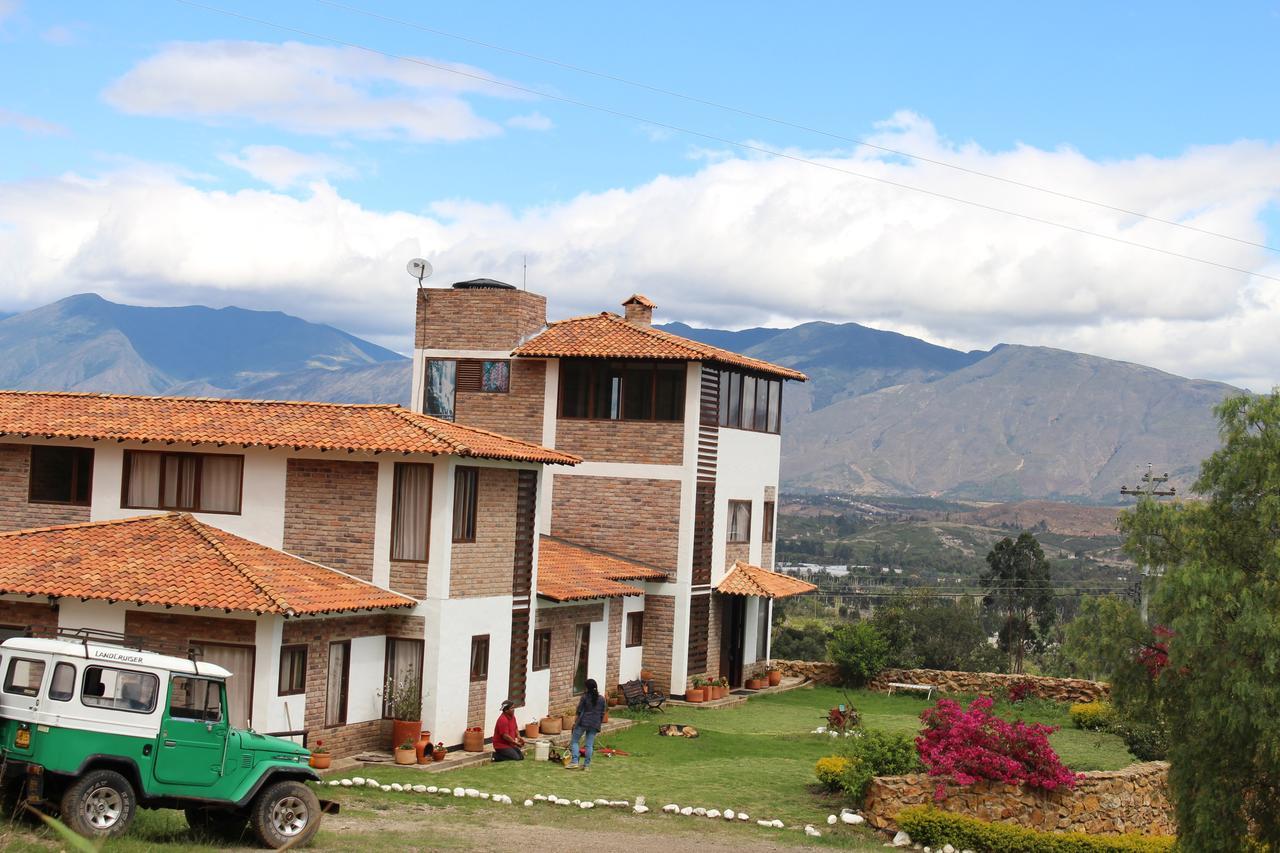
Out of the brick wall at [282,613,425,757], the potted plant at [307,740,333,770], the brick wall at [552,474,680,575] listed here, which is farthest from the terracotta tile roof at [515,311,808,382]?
the potted plant at [307,740,333,770]

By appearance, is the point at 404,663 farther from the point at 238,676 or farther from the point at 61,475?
the point at 61,475

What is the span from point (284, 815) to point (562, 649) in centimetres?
1452

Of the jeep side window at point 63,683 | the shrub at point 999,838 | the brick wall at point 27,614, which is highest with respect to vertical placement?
the jeep side window at point 63,683

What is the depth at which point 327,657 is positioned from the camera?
2452 cm

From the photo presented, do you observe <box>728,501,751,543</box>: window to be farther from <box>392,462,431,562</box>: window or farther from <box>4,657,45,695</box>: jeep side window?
<box>4,657,45,695</box>: jeep side window

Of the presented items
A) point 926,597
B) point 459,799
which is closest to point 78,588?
point 459,799

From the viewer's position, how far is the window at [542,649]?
99.1 feet

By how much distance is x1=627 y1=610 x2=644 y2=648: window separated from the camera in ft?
117

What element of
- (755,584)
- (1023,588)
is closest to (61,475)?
(755,584)

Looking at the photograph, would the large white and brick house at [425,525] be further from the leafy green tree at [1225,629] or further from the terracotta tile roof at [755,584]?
the leafy green tree at [1225,629]

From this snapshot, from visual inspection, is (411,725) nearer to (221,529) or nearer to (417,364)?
(221,529)

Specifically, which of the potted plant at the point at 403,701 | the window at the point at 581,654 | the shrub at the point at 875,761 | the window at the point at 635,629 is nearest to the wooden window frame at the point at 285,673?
the potted plant at the point at 403,701

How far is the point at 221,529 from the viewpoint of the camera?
2691 cm

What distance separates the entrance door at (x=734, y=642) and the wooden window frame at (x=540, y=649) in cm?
938
